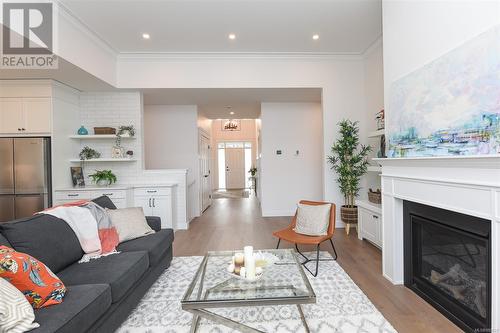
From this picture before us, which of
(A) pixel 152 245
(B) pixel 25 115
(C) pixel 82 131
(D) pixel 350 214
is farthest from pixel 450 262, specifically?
(B) pixel 25 115

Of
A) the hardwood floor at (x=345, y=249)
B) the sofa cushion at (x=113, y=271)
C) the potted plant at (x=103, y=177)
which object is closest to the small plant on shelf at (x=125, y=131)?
the potted plant at (x=103, y=177)

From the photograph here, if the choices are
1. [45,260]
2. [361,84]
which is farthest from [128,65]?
[361,84]

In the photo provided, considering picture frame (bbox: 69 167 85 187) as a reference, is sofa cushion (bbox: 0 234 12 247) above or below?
below

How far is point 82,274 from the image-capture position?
6.08ft

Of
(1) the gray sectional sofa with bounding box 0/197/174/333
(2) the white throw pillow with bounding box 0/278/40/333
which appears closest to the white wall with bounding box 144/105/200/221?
(1) the gray sectional sofa with bounding box 0/197/174/333

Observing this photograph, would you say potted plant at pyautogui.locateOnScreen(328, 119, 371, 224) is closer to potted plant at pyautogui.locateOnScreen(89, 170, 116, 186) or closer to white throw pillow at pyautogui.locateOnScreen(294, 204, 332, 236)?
white throw pillow at pyautogui.locateOnScreen(294, 204, 332, 236)

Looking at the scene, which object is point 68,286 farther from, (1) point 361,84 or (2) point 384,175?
(1) point 361,84

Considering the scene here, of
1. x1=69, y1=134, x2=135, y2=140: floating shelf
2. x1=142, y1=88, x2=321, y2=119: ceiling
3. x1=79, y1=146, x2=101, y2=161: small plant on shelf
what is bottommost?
x1=79, y1=146, x2=101, y2=161: small plant on shelf

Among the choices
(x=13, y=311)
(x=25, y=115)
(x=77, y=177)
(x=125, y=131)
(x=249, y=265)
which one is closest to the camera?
(x=13, y=311)

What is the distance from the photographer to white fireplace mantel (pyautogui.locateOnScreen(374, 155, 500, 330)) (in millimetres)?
1521

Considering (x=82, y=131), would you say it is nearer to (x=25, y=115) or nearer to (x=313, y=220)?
(x=25, y=115)

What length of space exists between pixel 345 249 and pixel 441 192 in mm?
1850

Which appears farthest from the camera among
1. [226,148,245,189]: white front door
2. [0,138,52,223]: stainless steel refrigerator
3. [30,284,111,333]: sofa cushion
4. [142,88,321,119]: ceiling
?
[226,148,245,189]: white front door

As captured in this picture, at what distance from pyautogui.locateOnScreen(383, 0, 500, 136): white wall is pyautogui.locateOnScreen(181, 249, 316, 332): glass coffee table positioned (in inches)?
79.5
